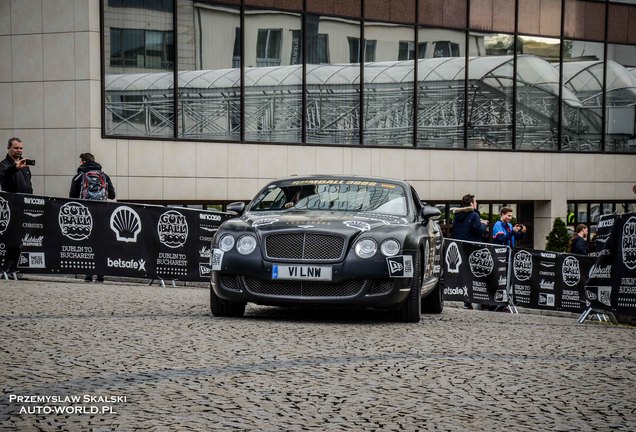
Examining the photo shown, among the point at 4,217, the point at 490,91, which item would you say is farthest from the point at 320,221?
the point at 490,91

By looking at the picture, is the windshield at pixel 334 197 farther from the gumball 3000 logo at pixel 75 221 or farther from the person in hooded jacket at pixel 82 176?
the person in hooded jacket at pixel 82 176

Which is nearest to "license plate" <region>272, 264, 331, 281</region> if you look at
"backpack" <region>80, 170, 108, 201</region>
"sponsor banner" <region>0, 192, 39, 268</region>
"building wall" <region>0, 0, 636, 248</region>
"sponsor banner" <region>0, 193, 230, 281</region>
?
"sponsor banner" <region>0, 193, 230, 281</region>

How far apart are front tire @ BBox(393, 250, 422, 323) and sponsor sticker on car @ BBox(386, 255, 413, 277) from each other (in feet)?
0.41

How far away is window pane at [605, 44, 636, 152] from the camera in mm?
31406

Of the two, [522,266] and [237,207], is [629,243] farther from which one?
[522,266]

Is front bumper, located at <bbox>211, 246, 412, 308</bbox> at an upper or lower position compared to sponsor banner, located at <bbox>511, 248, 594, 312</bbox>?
upper

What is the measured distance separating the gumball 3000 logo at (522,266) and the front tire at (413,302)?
8.09 meters

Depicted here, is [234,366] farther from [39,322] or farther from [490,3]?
[490,3]

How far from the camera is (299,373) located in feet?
23.4

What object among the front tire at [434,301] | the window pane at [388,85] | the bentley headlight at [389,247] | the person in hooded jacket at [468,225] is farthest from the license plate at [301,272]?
the window pane at [388,85]

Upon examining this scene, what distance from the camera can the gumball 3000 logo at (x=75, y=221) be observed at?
1581cm

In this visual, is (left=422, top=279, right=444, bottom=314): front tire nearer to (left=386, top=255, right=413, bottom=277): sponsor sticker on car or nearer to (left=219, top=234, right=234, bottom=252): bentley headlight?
(left=386, top=255, right=413, bottom=277): sponsor sticker on car

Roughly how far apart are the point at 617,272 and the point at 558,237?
1680 centimetres

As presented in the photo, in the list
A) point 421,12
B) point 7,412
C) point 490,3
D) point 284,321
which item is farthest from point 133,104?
point 7,412
